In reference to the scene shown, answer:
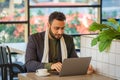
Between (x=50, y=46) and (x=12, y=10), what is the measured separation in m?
2.09

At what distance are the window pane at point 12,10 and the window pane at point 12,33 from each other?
0.37ft

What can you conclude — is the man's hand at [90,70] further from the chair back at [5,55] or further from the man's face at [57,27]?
the chair back at [5,55]

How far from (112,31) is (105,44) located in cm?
11

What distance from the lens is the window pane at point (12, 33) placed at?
508 centimetres

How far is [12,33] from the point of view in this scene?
5.14 m

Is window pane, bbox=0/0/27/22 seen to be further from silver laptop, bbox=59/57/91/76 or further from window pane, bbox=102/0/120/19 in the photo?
silver laptop, bbox=59/57/91/76

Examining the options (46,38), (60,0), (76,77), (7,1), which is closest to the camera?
(76,77)

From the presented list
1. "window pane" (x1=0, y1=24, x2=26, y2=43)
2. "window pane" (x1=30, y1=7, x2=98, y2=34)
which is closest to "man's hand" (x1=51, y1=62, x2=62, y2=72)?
"window pane" (x1=0, y1=24, x2=26, y2=43)

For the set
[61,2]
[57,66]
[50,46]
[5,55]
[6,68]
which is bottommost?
[6,68]

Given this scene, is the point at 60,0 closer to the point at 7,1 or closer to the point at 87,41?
the point at 7,1

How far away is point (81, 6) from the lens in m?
5.51

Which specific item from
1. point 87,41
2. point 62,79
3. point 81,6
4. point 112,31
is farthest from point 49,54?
point 81,6

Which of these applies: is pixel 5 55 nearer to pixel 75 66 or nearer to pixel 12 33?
pixel 12 33

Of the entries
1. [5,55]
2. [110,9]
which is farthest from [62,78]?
[110,9]
